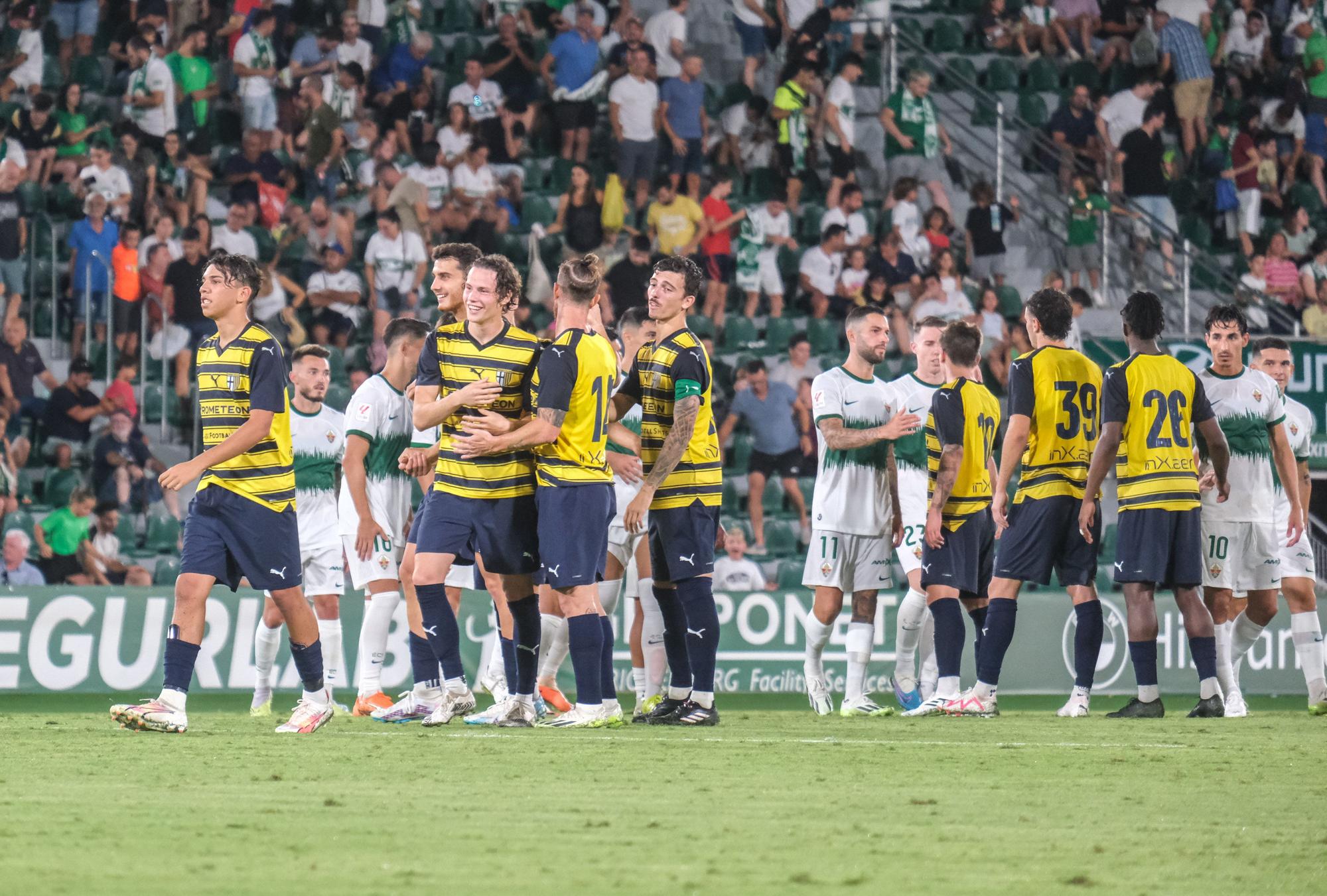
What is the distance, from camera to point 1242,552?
11.7 meters

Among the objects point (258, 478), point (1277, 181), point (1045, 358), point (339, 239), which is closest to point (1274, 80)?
point (1277, 181)

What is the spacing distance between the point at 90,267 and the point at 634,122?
21.3 ft

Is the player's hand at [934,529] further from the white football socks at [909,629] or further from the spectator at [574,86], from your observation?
the spectator at [574,86]

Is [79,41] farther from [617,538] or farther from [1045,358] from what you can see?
[1045,358]

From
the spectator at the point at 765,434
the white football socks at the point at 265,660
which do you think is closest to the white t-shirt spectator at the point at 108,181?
the spectator at the point at 765,434

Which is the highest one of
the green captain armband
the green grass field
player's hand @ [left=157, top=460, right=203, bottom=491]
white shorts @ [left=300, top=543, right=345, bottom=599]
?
the green captain armband

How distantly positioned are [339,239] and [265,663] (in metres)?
8.24

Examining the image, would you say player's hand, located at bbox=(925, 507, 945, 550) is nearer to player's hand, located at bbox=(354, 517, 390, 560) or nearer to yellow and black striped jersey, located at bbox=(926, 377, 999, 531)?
yellow and black striped jersey, located at bbox=(926, 377, 999, 531)

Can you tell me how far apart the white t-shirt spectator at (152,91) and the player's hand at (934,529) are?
11.2 metres

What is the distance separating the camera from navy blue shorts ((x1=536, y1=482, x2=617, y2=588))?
28.6 ft

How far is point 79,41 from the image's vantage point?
65.0 feet


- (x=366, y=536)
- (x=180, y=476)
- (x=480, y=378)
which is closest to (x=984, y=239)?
(x=366, y=536)

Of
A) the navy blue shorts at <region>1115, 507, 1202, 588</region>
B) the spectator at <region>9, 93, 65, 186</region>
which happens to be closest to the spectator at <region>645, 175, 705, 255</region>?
the spectator at <region>9, 93, 65, 186</region>

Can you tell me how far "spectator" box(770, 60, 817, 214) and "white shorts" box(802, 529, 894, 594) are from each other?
997 centimetres
